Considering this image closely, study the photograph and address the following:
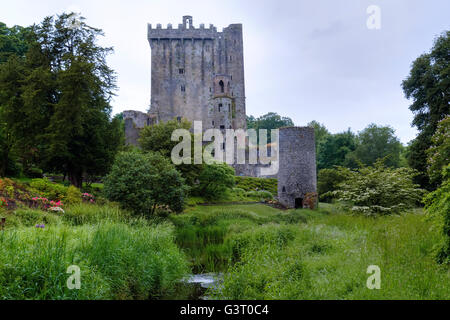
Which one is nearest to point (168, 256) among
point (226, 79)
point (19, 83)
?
point (19, 83)

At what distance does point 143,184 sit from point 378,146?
37.0m

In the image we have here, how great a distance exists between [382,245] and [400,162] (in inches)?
1603

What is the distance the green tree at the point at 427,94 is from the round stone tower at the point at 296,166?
7373mm

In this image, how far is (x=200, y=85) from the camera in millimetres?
47281

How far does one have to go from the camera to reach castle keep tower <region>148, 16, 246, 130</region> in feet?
154

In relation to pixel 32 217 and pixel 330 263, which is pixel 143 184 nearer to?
pixel 32 217

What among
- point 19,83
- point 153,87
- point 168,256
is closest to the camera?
point 168,256

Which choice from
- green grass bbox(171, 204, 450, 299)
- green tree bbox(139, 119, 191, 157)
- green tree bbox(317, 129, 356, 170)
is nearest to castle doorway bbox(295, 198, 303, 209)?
green tree bbox(139, 119, 191, 157)

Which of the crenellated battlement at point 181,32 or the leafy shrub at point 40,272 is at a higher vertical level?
the crenellated battlement at point 181,32

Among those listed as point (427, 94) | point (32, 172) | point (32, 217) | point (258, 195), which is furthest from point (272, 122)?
point (32, 217)

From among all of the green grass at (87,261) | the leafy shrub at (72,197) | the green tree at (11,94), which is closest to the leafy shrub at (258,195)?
the leafy shrub at (72,197)

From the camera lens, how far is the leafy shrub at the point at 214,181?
86.7ft

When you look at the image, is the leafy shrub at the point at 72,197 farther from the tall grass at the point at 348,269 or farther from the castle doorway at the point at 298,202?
the castle doorway at the point at 298,202

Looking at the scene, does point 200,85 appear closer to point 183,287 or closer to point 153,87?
point 153,87
